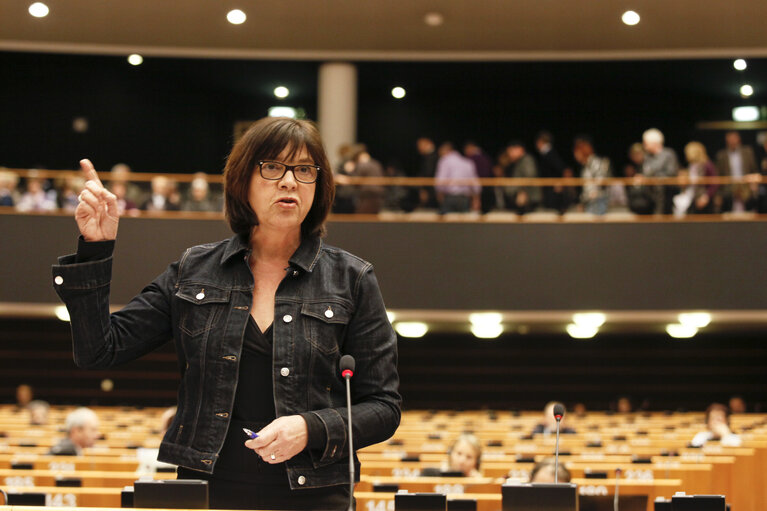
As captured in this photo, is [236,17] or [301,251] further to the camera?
[236,17]

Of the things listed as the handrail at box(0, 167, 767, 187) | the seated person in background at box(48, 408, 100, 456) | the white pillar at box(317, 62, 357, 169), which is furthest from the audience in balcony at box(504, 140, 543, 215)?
the seated person in background at box(48, 408, 100, 456)

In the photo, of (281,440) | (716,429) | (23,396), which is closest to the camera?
(281,440)

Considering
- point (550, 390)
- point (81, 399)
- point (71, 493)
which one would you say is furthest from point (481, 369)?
point (71, 493)

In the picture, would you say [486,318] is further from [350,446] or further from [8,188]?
[350,446]

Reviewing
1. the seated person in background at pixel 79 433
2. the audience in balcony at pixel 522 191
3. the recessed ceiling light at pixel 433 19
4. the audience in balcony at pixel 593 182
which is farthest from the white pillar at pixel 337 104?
the seated person in background at pixel 79 433

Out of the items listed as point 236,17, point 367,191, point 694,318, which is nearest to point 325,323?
point 367,191

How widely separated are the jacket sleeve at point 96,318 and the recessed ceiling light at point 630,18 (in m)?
11.1

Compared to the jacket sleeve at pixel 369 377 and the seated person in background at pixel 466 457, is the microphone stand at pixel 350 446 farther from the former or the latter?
the seated person in background at pixel 466 457

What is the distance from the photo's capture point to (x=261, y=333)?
1.74 m

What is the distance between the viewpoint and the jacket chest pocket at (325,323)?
1.73 metres

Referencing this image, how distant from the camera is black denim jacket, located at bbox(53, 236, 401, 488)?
1679 millimetres

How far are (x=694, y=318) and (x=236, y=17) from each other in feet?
21.5

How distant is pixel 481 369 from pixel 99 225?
13284 millimetres

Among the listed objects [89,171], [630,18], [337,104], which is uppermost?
[630,18]
